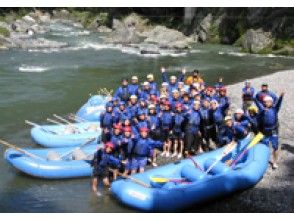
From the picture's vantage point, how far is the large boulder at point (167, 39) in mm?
35406

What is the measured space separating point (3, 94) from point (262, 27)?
22.1 m

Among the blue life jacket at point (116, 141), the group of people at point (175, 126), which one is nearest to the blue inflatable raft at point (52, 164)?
the group of people at point (175, 126)

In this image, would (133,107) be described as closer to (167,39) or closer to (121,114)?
(121,114)

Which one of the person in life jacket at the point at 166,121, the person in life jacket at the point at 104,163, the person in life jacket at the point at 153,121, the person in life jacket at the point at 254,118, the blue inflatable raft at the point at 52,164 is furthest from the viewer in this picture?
the person in life jacket at the point at 166,121

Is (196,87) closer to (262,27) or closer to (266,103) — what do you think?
(266,103)

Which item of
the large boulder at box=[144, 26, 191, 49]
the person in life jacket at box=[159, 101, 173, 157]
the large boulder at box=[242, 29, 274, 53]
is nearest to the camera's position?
the person in life jacket at box=[159, 101, 173, 157]

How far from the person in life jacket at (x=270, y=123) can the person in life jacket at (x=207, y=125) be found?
1411mm

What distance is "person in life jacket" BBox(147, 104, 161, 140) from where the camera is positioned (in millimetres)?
11102

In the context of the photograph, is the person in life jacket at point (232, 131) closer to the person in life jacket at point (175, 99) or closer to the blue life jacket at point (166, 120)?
the blue life jacket at point (166, 120)

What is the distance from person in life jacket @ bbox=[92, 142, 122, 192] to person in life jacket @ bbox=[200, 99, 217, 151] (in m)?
2.70

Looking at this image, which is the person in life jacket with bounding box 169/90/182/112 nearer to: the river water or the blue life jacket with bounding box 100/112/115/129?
the blue life jacket with bounding box 100/112/115/129

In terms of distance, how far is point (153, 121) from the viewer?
36.7 ft

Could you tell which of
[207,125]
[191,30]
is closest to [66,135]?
[207,125]

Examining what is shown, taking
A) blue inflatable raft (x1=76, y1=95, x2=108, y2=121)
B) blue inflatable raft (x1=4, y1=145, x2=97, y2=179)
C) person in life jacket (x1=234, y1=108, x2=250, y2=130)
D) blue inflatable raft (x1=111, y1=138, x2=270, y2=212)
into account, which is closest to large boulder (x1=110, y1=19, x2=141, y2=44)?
blue inflatable raft (x1=76, y1=95, x2=108, y2=121)
